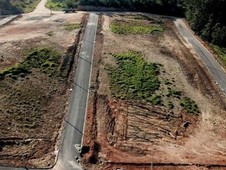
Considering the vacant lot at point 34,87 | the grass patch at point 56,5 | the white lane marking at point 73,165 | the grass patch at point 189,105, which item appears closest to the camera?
the white lane marking at point 73,165

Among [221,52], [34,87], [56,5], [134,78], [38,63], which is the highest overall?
[56,5]

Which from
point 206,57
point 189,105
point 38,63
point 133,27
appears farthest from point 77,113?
point 133,27

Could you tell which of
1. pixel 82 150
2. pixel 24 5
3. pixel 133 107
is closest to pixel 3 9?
pixel 24 5

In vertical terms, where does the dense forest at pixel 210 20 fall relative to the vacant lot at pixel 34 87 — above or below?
above

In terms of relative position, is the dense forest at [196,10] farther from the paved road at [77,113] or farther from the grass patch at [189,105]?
the grass patch at [189,105]

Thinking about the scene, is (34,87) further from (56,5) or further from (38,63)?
(56,5)

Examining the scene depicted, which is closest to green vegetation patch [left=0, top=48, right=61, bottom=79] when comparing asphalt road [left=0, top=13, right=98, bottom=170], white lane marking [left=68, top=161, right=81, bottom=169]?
asphalt road [left=0, top=13, right=98, bottom=170]

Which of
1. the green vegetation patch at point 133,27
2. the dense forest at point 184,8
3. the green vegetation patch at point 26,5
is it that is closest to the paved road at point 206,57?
the dense forest at point 184,8

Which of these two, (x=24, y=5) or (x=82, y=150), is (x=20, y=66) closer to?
(x=82, y=150)
